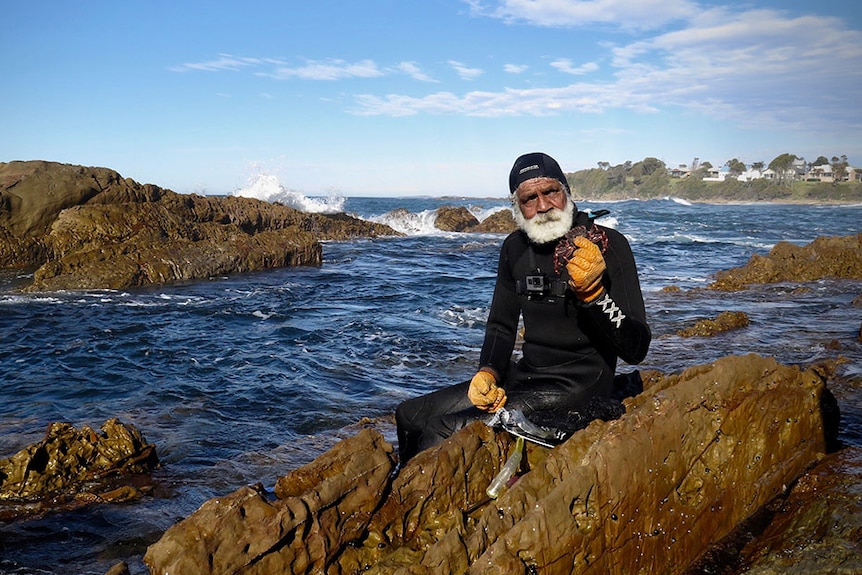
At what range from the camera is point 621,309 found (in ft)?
12.3

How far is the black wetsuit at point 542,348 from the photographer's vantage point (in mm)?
3871

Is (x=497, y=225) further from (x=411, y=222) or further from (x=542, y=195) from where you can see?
(x=542, y=195)

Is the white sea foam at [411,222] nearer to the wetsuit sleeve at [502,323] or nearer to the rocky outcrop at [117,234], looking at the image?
the rocky outcrop at [117,234]

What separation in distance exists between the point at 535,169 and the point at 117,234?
17.8m

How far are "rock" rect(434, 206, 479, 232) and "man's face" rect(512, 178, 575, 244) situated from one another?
36.0m

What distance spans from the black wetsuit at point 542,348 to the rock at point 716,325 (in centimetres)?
670

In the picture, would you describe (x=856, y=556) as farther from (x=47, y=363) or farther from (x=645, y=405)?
(x=47, y=363)

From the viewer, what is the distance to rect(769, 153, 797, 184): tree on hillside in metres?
147

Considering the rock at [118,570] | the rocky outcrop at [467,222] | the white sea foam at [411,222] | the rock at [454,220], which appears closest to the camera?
the rock at [118,570]

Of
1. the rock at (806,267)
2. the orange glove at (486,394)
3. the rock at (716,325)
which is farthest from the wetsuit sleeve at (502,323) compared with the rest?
the rock at (806,267)

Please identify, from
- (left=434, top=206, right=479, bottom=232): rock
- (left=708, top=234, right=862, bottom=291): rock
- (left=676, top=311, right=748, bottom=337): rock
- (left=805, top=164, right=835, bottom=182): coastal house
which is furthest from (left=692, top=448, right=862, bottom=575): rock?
(left=805, top=164, right=835, bottom=182): coastal house

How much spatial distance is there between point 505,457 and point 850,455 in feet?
6.91

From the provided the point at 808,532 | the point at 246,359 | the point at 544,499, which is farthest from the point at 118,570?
the point at 246,359

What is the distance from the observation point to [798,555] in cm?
289
